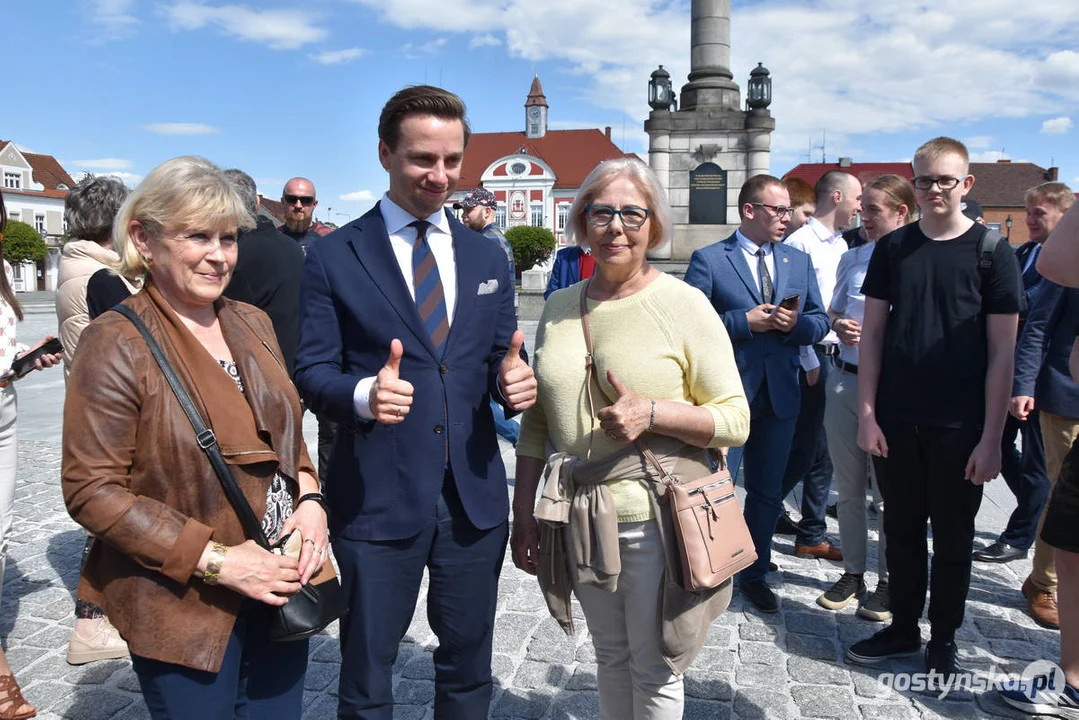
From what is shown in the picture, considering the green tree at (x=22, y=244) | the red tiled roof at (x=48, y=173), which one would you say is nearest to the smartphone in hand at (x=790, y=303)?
the green tree at (x=22, y=244)

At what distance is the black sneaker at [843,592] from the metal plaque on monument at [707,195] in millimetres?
13897

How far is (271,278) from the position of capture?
14.8 ft

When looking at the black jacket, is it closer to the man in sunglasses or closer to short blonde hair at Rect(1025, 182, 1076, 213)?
the man in sunglasses

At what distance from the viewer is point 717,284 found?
4.45 meters

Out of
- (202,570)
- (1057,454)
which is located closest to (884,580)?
(1057,454)

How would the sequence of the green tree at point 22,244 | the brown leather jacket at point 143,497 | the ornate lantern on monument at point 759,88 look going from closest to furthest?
the brown leather jacket at point 143,497
the ornate lantern on monument at point 759,88
the green tree at point 22,244

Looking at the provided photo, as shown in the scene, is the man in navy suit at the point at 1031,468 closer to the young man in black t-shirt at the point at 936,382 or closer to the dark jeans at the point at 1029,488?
the dark jeans at the point at 1029,488

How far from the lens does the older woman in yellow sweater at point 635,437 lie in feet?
8.19

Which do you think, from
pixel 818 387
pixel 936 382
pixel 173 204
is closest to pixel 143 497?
pixel 173 204

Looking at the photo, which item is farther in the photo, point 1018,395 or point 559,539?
point 1018,395

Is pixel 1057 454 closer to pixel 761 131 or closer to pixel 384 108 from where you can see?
pixel 384 108

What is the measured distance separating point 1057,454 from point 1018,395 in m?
0.37

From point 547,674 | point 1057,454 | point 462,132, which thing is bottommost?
point 547,674

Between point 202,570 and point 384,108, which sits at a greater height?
point 384,108
